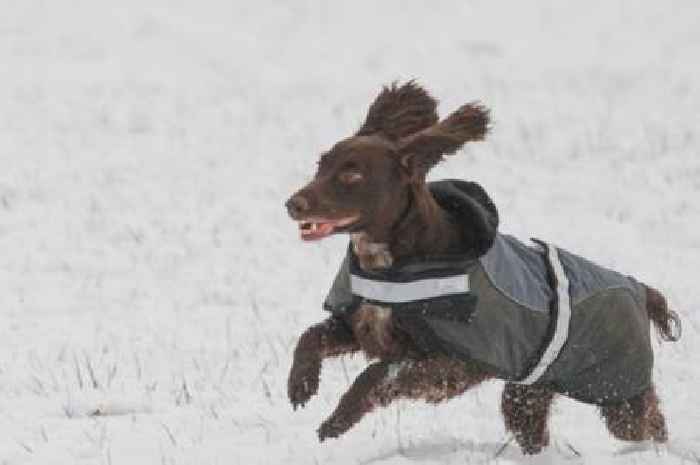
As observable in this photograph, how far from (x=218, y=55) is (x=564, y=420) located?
14.1m

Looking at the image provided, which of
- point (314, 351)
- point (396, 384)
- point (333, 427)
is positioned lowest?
point (333, 427)

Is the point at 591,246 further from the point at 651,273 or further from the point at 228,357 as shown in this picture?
the point at 228,357

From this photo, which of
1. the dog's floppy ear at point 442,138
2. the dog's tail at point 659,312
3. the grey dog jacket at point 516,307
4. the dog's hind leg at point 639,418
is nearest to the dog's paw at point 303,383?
the grey dog jacket at point 516,307

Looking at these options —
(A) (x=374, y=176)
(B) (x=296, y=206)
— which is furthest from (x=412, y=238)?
(B) (x=296, y=206)

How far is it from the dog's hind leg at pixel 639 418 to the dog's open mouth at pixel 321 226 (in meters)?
1.48

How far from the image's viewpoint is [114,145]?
1230cm

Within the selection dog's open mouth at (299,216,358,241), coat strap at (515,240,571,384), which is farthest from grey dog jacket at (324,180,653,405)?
dog's open mouth at (299,216,358,241)

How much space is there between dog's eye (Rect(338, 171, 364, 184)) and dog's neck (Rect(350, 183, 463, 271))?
0.58 ft

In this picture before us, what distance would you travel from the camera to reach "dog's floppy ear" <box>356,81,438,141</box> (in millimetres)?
3982

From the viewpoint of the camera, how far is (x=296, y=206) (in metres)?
3.52

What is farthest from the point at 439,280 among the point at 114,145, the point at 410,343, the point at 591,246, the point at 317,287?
the point at 114,145

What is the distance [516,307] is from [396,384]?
1.58ft

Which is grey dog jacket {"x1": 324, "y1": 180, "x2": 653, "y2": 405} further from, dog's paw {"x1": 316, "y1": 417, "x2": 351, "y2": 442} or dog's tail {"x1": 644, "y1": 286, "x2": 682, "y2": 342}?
dog's paw {"x1": 316, "y1": 417, "x2": 351, "y2": 442}

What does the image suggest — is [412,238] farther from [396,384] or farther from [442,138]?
[396,384]
